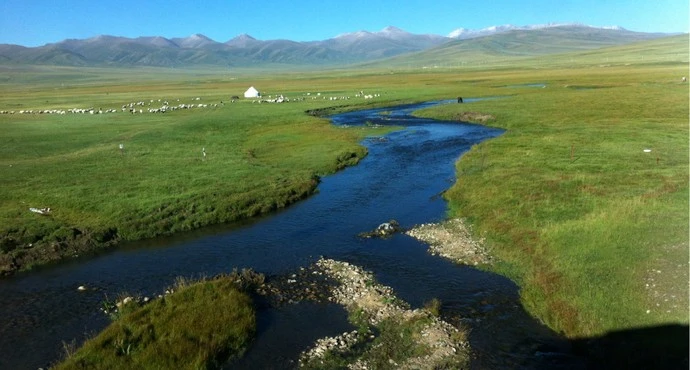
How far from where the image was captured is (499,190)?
39875mm

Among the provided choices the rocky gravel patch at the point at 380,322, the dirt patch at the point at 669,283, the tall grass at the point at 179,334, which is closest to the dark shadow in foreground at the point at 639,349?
the dirt patch at the point at 669,283

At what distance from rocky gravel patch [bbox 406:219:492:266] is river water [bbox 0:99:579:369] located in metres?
0.92

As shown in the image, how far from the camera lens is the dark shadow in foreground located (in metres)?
17.6

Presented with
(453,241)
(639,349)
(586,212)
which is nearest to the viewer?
(639,349)

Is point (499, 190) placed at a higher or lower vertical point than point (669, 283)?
higher

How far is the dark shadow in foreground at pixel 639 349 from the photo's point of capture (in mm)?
17594

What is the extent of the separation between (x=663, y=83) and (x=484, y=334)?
11952cm

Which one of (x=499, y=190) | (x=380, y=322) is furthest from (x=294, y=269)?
(x=499, y=190)

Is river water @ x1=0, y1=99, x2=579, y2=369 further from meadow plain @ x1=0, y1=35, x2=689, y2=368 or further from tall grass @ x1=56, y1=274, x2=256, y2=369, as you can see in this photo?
meadow plain @ x1=0, y1=35, x2=689, y2=368

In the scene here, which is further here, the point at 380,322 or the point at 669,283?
the point at 380,322

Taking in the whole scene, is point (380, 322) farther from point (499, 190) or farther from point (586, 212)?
point (499, 190)

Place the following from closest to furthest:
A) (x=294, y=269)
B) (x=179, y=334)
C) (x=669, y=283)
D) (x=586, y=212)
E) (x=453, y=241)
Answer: (x=179, y=334) < (x=669, y=283) < (x=294, y=269) < (x=453, y=241) < (x=586, y=212)

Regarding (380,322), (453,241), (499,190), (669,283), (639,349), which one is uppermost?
(499,190)

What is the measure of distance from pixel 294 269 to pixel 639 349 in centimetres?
1833
